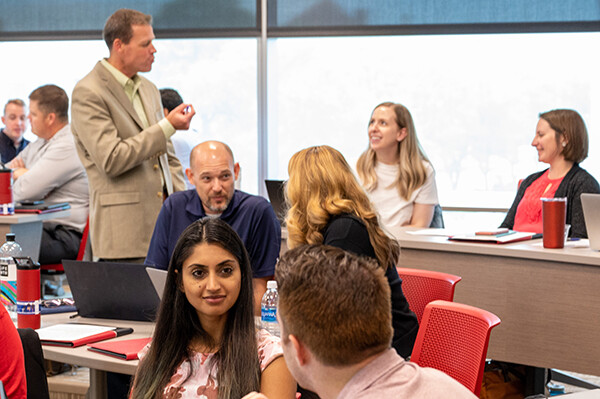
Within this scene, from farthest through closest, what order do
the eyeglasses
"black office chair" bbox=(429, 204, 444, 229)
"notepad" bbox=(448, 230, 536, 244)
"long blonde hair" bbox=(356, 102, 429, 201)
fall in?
1. "black office chair" bbox=(429, 204, 444, 229)
2. "long blonde hair" bbox=(356, 102, 429, 201)
3. "notepad" bbox=(448, 230, 536, 244)
4. the eyeglasses

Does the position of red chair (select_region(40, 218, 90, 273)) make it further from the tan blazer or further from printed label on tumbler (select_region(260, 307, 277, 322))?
printed label on tumbler (select_region(260, 307, 277, 322))

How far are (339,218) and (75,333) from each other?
912mm

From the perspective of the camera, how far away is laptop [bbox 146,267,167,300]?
2225 mm

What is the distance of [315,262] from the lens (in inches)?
47.6

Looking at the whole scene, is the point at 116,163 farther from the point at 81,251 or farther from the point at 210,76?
the point at 210,76

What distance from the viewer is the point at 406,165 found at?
4.36 m

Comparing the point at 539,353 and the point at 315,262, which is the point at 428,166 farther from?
the point at 315,262

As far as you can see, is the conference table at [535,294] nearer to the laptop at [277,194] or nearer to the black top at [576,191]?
the black top at [576,191]

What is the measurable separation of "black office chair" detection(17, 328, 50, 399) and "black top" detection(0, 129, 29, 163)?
193 inches

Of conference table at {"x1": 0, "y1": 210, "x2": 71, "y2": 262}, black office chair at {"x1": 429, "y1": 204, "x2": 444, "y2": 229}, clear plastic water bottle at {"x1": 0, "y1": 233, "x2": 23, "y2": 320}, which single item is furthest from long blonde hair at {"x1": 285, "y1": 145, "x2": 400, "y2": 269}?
conference table at {"x1": 0, "y1": 210, "x2": 71, "y2": 262}

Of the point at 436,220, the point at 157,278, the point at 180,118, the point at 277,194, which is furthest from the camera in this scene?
the point at 436,220

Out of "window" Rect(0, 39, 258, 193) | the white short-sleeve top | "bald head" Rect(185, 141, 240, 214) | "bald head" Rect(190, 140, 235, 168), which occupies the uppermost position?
"window" Rect(0, 39, 258, 193)

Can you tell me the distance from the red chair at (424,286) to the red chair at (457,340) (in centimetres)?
46

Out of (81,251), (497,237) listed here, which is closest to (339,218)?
(497,237)
